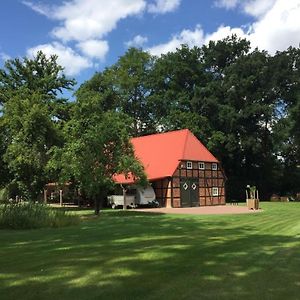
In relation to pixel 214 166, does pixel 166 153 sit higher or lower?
higher

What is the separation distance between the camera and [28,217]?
16.7 meters

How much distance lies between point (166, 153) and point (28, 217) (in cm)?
2801

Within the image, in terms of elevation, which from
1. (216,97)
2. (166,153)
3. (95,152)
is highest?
(216,97)

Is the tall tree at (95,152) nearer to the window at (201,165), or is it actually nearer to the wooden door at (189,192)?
the wooden door at (189,192)

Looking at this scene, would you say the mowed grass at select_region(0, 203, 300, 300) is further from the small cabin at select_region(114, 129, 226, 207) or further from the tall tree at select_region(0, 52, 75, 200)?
the small cabin at select_region(114, 129, 226, 207)

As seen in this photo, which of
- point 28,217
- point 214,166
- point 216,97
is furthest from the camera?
point 216,97

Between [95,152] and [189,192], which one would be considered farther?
[189,192]

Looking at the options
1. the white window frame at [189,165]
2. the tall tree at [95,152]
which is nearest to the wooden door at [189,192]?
the white window frame at [189,165]

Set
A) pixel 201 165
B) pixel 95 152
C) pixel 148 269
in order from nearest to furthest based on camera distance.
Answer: pixel 148 269 < pixel 95 152 < pixel 201 165

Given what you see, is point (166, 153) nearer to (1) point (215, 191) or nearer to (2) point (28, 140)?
(1) point (215, 191)

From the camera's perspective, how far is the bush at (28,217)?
16.4 meters

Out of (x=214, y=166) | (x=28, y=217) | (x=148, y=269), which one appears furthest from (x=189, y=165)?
(x=148, y=269)

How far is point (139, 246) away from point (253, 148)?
45898 millimetres

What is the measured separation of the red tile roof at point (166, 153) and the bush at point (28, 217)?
22.2m
